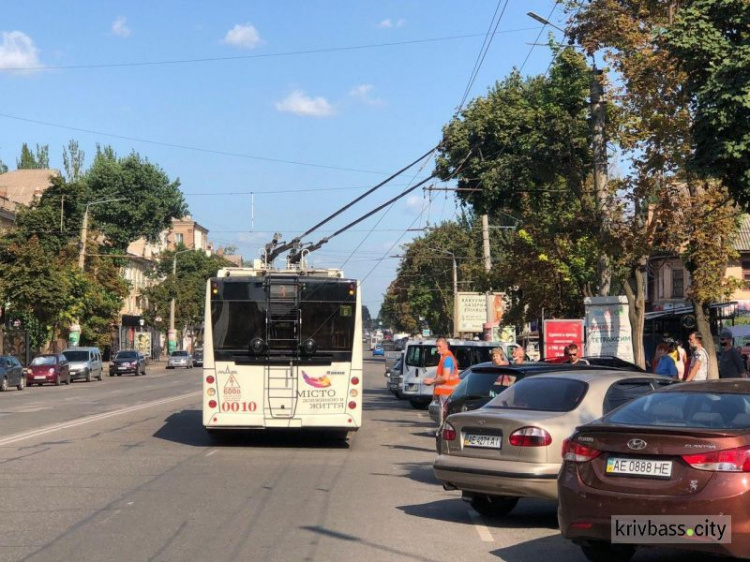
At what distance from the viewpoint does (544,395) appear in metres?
10.6

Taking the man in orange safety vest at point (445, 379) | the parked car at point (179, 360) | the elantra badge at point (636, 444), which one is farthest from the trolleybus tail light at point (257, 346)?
the parked car at point (179, 360)

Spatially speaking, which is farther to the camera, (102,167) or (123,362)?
(102,167)

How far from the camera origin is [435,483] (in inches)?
534

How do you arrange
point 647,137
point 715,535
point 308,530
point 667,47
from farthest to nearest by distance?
point 647,137, point 667,47, point 308,530, point 715,535

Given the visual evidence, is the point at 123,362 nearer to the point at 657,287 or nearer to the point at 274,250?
the point at 657,287

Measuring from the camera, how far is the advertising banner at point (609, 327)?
23.5 meters

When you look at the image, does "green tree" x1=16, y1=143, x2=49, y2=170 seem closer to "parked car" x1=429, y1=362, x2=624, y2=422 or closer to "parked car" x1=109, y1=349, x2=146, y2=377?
"parked car" x1=109, y1=349, x2=146, y2=377

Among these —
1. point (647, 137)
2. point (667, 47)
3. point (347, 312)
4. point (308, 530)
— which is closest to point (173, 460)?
point (347, 312)

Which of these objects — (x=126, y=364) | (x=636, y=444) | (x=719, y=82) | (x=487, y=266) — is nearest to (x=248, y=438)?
(x=719, y=82)

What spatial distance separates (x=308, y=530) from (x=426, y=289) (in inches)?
3104

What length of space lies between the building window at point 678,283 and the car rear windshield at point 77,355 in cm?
3385

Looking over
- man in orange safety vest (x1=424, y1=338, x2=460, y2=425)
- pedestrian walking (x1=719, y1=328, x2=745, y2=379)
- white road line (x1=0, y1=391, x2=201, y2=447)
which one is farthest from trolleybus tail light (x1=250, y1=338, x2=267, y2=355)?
pedestrian walking (x1=719, y1=328, x2=745, y2=379)

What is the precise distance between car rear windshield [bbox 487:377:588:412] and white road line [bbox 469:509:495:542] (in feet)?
3.89

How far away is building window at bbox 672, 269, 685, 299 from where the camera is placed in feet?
197
